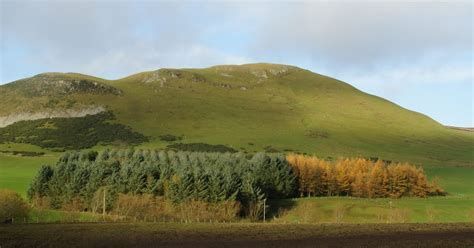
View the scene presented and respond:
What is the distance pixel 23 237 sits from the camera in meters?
38.3

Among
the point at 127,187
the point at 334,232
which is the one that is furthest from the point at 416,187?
the point at 334,232

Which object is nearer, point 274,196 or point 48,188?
point 48,188

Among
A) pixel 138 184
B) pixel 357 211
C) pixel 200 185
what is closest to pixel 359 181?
pixel 357 211

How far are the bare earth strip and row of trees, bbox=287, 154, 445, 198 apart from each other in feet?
263

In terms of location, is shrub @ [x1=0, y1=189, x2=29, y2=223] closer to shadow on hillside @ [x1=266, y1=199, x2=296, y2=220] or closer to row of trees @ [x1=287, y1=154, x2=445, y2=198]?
shadow on hillside @ [x1=266, y1=199, x2=296, y2=220]

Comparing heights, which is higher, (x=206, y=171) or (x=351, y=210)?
(x=206, y=171)

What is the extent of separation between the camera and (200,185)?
89000 mm

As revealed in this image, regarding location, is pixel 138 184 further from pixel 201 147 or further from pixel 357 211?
pixel 201 147

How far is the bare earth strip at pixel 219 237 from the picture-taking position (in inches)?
1401

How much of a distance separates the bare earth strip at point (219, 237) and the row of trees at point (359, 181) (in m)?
80.1

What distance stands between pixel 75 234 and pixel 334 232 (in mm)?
20607

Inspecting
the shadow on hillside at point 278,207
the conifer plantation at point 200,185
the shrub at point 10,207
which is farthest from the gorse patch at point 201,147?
the shrub at point 10,207

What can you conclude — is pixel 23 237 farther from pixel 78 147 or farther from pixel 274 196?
pixel 78 147

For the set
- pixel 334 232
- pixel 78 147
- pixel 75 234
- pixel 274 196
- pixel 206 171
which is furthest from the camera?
pixel 78 147
